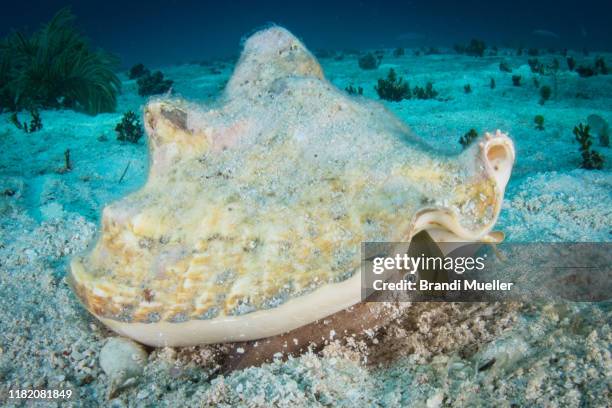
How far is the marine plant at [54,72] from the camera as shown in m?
8.20

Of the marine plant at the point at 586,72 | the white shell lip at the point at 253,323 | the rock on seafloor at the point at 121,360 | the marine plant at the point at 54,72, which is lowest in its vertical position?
the rock on seafloor at the point at 121,360

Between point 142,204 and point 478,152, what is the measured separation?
5.59 feet

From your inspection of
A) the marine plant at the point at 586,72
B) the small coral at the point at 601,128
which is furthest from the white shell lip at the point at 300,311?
the marine plant at the point at 586,72

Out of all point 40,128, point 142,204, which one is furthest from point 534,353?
point 40,128

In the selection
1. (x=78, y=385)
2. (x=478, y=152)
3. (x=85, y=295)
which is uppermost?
(x=478, y=152)

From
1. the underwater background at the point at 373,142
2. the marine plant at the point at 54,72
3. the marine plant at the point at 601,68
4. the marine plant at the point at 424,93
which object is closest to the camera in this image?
the underwater background at the point at 373,142

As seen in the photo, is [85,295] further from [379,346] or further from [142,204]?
[379,346]

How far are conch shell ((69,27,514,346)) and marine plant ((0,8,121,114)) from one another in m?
7.77

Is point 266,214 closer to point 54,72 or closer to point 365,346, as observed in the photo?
point 365,346

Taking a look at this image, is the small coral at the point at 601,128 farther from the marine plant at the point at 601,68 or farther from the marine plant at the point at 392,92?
the marine plant at the point at 601,68

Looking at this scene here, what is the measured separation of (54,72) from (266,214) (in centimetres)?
909

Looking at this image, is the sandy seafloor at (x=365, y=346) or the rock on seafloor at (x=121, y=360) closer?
the sandy seafloor at (x=365, y=346)

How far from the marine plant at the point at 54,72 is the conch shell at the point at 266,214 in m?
7.77

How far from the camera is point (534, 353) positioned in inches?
77.6
